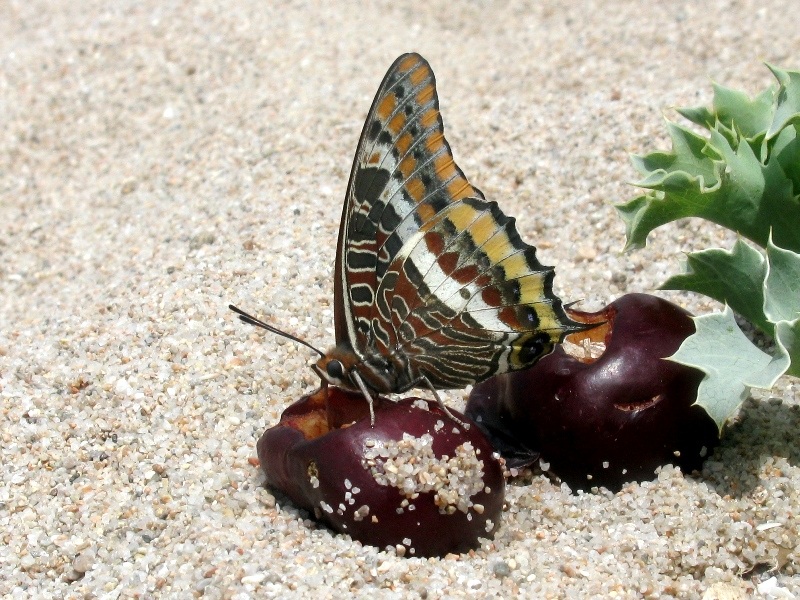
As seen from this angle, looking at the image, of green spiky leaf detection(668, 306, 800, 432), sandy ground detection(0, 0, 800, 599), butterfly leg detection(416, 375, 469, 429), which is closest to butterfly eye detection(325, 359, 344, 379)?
butterfly leg detection(416, 375, 469, 429)

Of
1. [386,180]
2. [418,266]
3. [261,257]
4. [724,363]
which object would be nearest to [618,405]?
[724,363]

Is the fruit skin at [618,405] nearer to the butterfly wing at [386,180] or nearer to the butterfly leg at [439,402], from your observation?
the butterfly leg at [439,402]

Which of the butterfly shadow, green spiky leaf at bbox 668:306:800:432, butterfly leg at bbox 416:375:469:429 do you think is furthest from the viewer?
the butterfly shadow

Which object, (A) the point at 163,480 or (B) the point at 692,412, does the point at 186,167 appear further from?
(B) the point at 692,412

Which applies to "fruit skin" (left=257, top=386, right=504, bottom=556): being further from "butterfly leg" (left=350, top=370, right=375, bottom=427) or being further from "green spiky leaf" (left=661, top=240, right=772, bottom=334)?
"green spiky leaf" (left=661, top=240, right=772, bottom=334)

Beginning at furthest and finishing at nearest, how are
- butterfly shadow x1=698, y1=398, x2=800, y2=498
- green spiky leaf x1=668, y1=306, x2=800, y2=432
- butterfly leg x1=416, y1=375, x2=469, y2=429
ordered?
butterfly shadow x1=698, y1=398, x2=800, y2=498 < butterfly leg x1=416, y1=375, x2=469, y2=429 < green spiky leaf x1=668, y1=306, x2=800, y2=432
